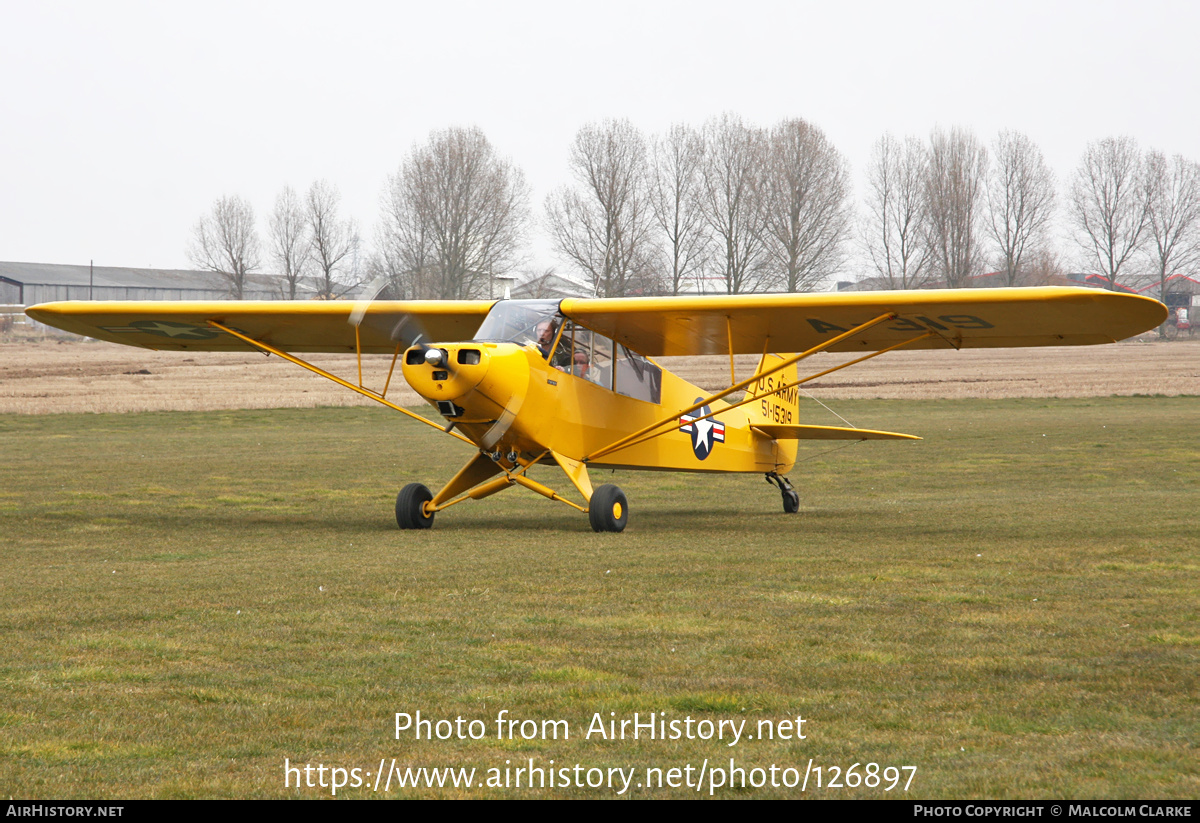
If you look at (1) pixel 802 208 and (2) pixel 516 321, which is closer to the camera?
(2) pixel 516 321

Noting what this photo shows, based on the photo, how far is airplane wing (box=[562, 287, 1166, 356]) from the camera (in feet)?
39.8

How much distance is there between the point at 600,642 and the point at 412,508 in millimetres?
7482

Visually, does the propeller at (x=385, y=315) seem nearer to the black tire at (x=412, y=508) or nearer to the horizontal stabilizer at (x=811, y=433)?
the black tire at (x=412, y=508)

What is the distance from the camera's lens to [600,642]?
675cm

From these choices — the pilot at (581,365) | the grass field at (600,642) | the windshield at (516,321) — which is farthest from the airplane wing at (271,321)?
the grass field at (600,642)

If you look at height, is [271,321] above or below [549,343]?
above

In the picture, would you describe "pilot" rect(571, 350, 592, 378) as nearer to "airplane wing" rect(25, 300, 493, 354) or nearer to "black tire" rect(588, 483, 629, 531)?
"airplane wing" rect(25, 300, 493, 354)

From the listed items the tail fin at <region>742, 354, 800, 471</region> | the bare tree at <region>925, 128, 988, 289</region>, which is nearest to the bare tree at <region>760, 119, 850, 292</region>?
the bare tree at <region>925, 128, 988, 289</region>

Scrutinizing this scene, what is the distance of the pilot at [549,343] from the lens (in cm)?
1377

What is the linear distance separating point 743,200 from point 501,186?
675 inches

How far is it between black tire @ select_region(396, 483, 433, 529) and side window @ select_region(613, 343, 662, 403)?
312 cm

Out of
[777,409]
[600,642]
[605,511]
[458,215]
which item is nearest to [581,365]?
[605,511]

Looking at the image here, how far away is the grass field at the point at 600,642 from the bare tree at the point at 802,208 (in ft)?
203

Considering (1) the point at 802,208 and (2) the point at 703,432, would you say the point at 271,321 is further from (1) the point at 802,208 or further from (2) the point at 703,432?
(1) the point at 802,208
